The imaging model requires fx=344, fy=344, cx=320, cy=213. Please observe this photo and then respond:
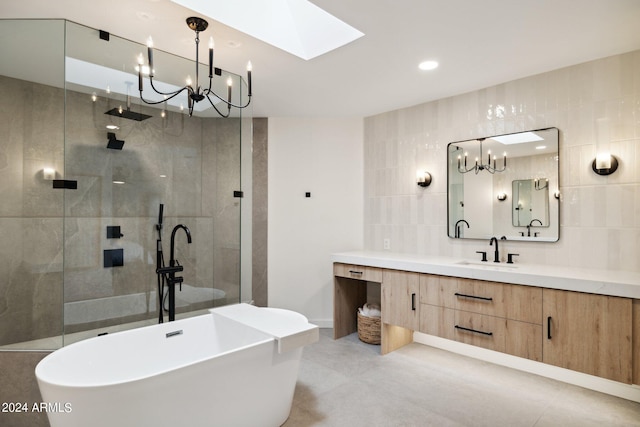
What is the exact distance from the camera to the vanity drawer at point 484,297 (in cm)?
242

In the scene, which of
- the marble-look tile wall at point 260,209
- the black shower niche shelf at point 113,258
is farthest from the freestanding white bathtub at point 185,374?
the marble-look tile wall at point 260,209

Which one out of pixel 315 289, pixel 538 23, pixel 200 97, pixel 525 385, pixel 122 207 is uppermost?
pixel 538 23

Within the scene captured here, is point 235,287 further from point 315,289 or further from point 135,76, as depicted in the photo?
point 135,76

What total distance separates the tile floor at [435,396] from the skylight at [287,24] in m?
2.51

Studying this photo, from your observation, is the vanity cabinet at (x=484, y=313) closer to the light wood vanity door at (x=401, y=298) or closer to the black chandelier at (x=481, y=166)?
the light wood vanity door at (x=401, y=298)

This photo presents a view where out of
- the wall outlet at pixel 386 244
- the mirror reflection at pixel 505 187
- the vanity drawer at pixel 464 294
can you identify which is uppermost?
the mirror reflection at pixel 505 187

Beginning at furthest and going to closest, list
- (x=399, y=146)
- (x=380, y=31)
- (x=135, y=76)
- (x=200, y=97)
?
(x=399, y=146), (x=135, y=76), (x=380, y=31), (x=200, y=97)

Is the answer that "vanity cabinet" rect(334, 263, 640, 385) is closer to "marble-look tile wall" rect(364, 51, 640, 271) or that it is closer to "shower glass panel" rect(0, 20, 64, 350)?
"marble-look tile wall" rect(364, 51, 640, 271)

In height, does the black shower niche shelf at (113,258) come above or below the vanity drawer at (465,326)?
above

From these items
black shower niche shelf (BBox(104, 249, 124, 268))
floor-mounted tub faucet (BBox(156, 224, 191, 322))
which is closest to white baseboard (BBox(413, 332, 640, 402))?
floor-mounted tub faucet (BBox(156, 224, 191, 322))

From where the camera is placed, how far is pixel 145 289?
260cm

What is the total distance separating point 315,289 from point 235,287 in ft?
4.48

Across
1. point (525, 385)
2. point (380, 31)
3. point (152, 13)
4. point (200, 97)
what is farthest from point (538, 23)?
point (525, 385)

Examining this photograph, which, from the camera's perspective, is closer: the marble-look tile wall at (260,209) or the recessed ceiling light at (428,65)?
the recessed ceiling light at (428,65)
